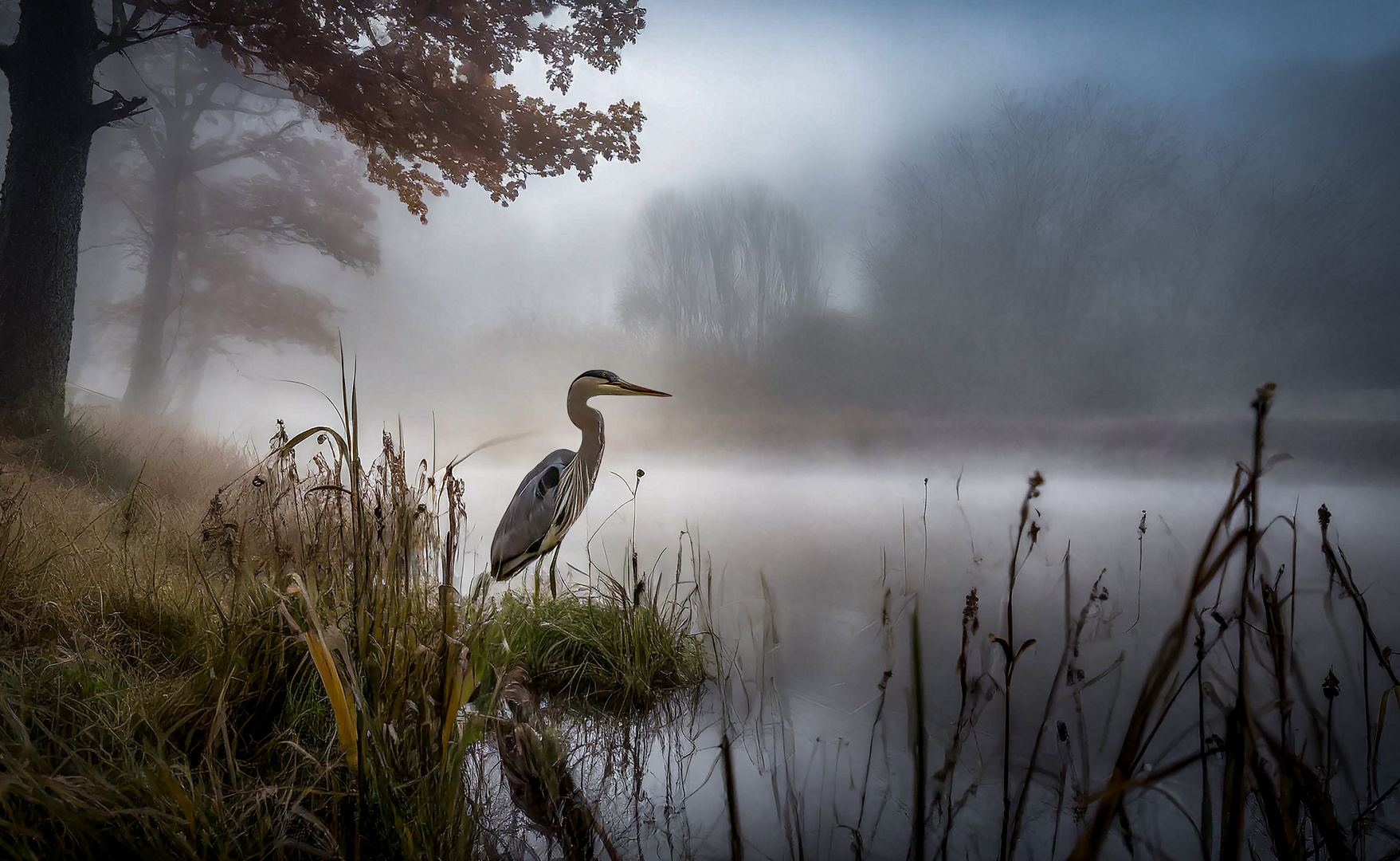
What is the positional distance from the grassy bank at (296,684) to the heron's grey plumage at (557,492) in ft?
1.49

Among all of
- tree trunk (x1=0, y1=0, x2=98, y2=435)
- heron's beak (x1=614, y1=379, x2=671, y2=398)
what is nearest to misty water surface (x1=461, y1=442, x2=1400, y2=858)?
heron's beak (x1=614, y1=379, x2=671, y2=398)

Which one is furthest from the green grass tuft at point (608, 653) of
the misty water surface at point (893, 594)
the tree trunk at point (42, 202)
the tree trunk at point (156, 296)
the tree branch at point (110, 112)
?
the tree trunk at point (156, 296)

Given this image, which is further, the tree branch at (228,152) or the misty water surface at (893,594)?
the tree branch at (228,152)

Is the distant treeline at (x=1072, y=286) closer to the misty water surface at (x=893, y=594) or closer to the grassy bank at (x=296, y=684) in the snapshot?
the misty water surface at (x=893, y=594)

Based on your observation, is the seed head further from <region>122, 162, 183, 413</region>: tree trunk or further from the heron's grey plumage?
<region>122, 162, 183, 413</region>: tree trunk

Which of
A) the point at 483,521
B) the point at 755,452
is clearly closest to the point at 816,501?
the point at 755,452

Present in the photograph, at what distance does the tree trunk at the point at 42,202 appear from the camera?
2.46m

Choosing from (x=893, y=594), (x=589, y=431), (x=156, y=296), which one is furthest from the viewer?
(x=156, y=296)

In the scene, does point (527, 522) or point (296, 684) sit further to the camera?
point (527, 522)

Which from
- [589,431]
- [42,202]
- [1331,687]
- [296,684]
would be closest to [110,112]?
[42,202]

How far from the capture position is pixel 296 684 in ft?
3.41

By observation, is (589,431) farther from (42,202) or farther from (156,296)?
(156,296)

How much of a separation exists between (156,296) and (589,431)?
171 inches

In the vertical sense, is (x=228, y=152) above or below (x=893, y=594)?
above
